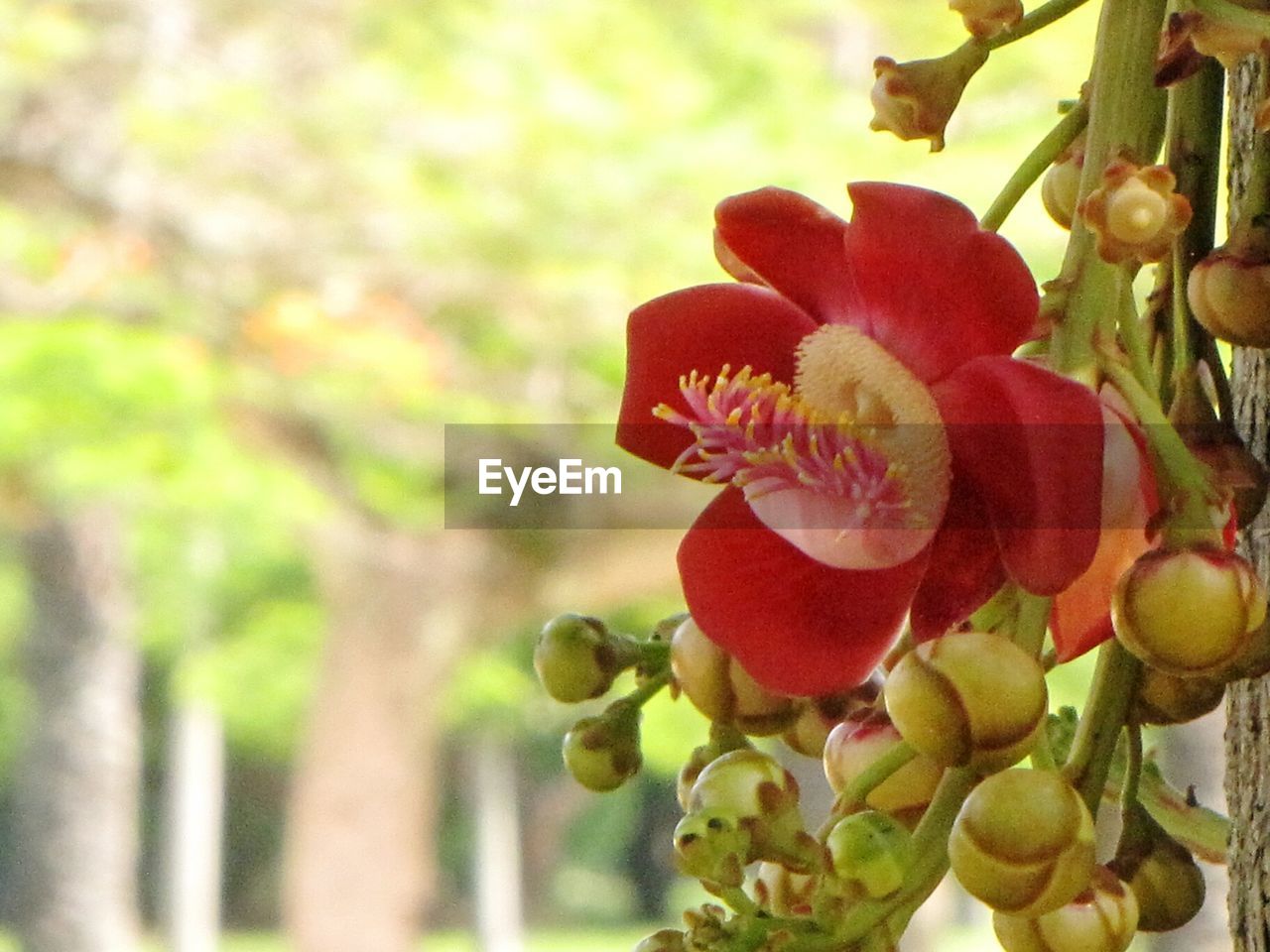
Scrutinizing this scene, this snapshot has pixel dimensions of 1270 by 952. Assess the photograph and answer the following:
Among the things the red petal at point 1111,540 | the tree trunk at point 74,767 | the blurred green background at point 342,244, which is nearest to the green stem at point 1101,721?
the red petal at point 1111,540

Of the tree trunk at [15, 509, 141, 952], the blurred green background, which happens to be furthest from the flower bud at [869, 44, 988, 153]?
the tree trunk at [15, 509, 141, 952]

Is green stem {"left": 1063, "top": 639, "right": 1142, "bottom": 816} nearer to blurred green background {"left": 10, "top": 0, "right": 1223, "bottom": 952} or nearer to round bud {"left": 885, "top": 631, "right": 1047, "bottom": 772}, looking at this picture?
round bud {"left": 885, "top": 631, "right": 1047, "bottom": 772}

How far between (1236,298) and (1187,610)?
0.15 ft

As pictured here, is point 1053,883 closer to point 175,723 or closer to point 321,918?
point 321,918

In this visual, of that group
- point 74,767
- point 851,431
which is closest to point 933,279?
point 851,431

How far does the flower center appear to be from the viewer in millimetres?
149

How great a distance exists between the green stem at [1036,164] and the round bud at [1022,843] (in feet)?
0.18

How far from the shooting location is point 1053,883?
127mm

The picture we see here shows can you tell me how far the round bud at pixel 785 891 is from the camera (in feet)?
0.52

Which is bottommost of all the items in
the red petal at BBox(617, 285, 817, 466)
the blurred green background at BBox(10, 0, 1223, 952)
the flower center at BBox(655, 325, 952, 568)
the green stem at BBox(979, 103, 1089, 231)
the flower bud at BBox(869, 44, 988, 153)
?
the flower center at BBox(655, 325, 952, 568)

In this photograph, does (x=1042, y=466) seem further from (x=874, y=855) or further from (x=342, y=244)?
(x=342, y=244)

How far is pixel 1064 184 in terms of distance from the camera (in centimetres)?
18

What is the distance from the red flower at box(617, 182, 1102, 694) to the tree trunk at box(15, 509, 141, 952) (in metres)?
3.74

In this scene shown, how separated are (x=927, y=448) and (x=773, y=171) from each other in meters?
2.24
